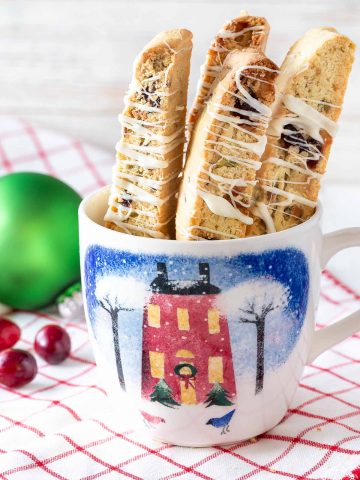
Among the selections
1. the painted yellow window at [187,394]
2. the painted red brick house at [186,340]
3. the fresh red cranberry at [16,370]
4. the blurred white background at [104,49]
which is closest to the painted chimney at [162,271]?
the painted red brick house at [186,340]

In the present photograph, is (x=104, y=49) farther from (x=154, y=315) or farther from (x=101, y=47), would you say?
(x=154, y=315)

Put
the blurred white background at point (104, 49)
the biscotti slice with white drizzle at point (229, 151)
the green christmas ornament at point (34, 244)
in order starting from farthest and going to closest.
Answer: the blurred white background at point (104, 49)
the green christmas ornament at point (34, 244)
the biscotti slice with white drizzle at point (229, 151)

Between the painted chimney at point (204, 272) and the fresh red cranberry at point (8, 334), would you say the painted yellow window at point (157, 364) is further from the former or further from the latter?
the fresh red cranberry at point (8, 334)

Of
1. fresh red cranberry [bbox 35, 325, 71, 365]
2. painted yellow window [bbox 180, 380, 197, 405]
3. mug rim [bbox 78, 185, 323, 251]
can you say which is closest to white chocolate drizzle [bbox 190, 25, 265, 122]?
mug rim [bbox 78, 185, 323, 251]

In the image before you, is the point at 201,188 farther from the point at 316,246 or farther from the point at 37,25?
the point at 37,25

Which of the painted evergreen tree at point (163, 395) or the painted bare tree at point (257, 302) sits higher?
the painted bare tree at point (257, 302)

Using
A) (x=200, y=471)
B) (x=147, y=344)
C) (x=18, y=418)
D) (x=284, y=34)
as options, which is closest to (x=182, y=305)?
(x=147, y=344)

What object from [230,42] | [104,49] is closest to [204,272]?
[230,42]
